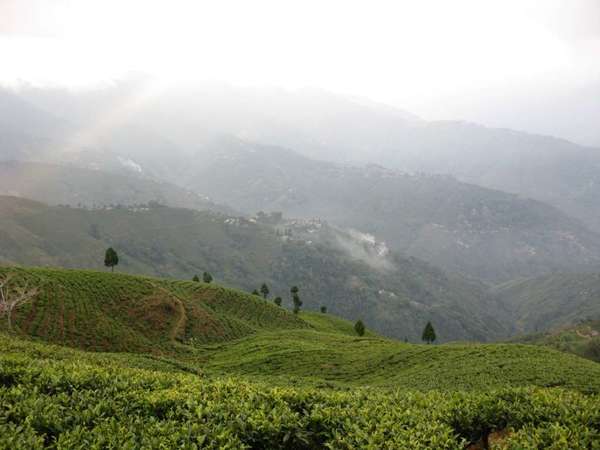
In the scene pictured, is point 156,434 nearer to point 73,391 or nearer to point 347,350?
point 73,391

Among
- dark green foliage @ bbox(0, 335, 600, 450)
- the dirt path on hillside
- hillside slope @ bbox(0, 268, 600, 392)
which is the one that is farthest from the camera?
the dirt path on hillside

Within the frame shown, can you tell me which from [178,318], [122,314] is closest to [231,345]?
[178,318]

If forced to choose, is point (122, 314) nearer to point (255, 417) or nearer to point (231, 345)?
point (231, 345)

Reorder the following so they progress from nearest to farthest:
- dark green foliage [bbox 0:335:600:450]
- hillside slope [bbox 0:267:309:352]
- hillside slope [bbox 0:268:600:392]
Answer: dark green foliage [bbox 0:335:600:450]
hillside slope [bbox 0:268:600:392]
hillside slope [bbox 0:267:309:352]

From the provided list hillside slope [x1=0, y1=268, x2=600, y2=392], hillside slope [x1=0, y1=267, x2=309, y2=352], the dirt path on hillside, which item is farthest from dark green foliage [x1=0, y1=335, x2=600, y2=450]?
the dirt path on hillside

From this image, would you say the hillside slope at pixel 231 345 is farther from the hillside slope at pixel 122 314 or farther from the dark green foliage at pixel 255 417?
the dark green foliage at pixel 255 417

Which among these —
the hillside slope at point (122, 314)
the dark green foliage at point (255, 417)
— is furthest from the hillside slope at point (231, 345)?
the dark green foliage at point (255, 417)

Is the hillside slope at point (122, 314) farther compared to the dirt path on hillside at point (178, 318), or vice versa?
the dirt path on hillside at point (178, 318)

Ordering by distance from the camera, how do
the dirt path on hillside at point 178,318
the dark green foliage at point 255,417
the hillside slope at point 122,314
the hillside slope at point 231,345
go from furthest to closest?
1. the dirt path on hillside at point 178,318
2. the hillside slope at point 122,314
3. the hillside slope at point 231,345
4. the dark green foliage at point 255,417

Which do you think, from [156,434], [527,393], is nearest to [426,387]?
[527,393]

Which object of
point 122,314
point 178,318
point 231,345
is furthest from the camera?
point 178,318

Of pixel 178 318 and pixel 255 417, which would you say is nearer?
pixel 255 417

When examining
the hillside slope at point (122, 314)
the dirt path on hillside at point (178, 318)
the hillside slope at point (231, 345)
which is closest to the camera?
the hillside slope at point (231, 345)

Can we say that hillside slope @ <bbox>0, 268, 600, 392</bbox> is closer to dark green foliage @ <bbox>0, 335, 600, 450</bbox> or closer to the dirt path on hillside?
the dirt path on hillside
